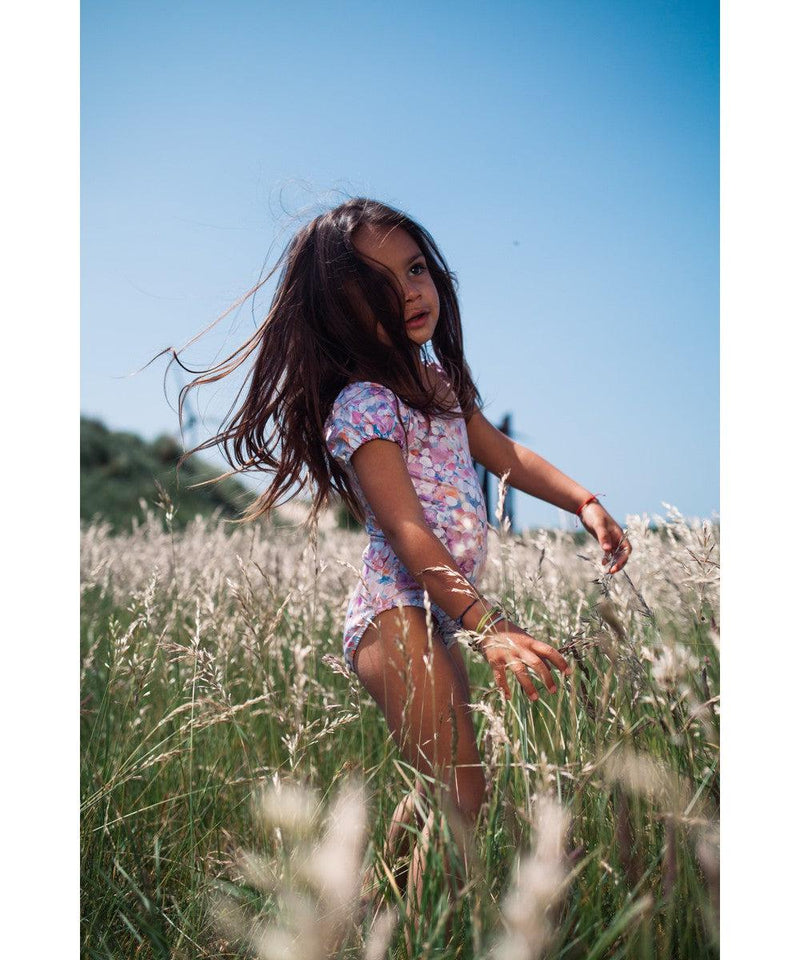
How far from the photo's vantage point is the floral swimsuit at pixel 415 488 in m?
1.51

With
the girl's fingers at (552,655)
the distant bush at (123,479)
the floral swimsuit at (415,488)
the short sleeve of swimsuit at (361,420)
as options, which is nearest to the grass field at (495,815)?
the girl's fingers at (552,655)

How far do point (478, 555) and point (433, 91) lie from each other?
92cm

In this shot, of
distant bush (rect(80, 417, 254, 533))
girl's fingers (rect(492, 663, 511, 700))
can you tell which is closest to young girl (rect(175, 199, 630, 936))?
girl's fingers (rect(492, 663, 511, 700))

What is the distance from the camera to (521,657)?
3.83 ft

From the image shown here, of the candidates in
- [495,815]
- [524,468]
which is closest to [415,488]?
[524,468]

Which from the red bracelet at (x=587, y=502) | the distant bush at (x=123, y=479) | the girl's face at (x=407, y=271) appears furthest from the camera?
the distant bush at (x=123, y=479)

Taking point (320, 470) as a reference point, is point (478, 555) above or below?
below

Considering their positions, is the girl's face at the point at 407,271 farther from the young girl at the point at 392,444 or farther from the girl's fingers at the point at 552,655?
the girl's fingers at the point at 552,655

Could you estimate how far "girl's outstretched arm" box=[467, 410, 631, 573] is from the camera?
183 centimetres

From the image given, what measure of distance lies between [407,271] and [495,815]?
1.04 meters

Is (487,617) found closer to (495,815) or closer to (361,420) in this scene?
(495,815)
